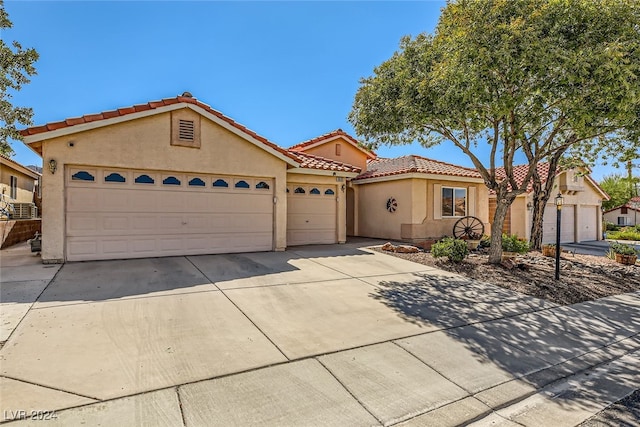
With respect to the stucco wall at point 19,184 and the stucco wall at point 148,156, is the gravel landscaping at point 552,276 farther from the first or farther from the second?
the stucco wall at point 19,184

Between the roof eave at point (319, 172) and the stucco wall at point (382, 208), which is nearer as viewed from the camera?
the roof eave at point (319, 172)

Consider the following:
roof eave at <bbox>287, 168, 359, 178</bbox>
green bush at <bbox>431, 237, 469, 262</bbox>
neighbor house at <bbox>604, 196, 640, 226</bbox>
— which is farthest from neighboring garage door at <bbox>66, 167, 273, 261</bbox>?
neighbor house at <bbox>604, 196, 640, 226</bbox>

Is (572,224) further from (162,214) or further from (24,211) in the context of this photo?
(24,211)

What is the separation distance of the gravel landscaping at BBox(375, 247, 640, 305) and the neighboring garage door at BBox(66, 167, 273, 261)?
5.16 metres

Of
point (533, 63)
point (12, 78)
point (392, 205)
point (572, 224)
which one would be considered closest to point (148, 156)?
point (12, 78)

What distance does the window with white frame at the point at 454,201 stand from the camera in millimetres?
15250

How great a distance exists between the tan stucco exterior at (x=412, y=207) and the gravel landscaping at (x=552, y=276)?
3257mm

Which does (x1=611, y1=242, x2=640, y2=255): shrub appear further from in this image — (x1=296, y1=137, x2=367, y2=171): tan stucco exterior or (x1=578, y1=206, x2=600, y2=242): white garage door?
(x1=296, y1=137, x2=367, y2=171): tan stucco exterior

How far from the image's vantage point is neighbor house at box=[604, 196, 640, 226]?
34062mm

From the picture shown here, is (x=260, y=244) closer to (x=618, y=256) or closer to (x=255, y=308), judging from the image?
(x=255, y=308)

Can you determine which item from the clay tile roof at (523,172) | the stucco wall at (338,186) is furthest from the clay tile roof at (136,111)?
the clay tile roof at (523,172)

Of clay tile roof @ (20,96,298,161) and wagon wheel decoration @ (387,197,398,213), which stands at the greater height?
clay tile roof @ (20,96,298,161)

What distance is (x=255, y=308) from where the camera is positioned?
5.57m

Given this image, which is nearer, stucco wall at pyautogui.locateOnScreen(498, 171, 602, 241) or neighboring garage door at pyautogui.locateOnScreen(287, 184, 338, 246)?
neighboring garage door at pyautogui.locateOnScreen(287, 184, 338, 246)
